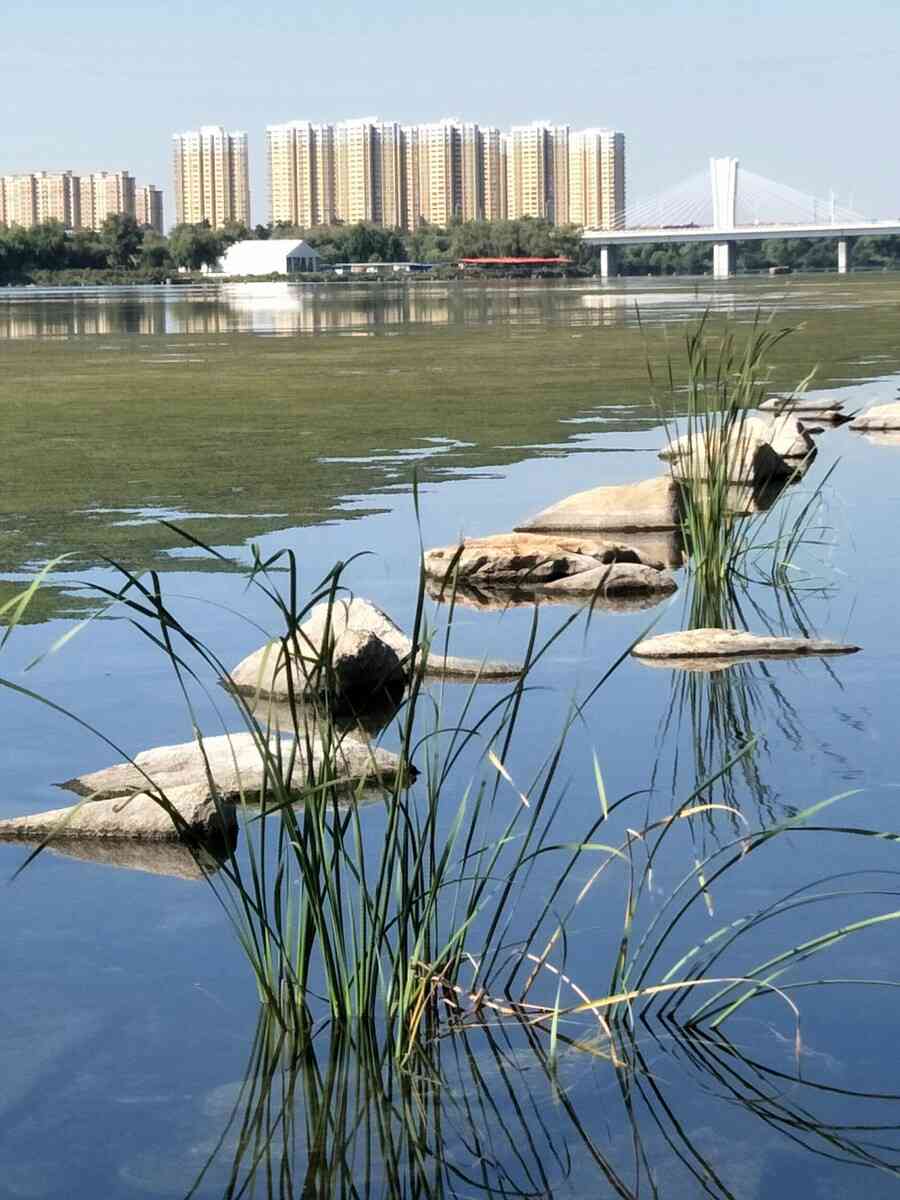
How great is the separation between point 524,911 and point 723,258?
5199 inches

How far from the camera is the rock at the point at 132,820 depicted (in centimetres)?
485

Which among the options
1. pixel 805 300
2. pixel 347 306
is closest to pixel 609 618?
Result: pixel 805 300

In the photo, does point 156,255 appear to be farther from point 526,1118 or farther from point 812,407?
point 526,1118

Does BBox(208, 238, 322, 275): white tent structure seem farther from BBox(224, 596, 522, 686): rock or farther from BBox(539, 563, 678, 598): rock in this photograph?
BBox(224, 596, 522, 686): rock

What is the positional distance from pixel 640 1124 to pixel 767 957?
774 mm

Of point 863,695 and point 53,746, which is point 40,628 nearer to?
point 53,746

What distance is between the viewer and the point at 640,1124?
333cm

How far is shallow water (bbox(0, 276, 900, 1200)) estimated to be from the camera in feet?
10.7

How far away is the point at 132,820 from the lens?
197 inches

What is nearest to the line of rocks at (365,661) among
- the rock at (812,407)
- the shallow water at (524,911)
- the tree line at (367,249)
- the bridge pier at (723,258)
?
the shallow water at (524,911)

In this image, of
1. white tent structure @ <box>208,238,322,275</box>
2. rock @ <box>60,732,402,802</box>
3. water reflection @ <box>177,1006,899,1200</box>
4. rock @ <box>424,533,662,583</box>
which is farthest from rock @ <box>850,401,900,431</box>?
white tent structure @ <box>208,238,322,275</box>

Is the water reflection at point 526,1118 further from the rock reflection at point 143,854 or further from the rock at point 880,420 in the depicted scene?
the rock at point 880,420

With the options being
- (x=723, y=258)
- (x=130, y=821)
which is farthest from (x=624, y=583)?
(x=723, y=258)

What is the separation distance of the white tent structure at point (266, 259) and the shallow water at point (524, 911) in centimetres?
12271
